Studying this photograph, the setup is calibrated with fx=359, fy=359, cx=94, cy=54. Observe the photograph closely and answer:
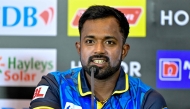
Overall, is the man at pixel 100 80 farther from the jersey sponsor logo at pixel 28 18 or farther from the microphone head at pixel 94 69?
the jersey sponsor logo at pixel 28 18

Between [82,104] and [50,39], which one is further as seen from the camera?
[50,39]

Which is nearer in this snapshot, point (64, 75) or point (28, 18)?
point (64, 75)

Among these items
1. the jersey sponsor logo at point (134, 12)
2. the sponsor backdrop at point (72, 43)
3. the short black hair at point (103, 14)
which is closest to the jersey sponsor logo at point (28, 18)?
the sponsor backdrop at point (72, 43)

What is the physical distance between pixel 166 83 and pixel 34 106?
857 millimetres

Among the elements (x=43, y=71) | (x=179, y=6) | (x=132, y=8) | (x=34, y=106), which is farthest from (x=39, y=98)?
(x=179, y=6)

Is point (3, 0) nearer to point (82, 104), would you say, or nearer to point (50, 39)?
point (50, 39)

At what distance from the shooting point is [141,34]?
1.79m

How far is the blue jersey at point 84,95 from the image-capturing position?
118 cm

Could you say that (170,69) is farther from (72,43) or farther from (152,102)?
(152,102)

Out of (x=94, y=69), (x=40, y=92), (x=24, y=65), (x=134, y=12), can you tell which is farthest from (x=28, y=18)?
(x=94, y=69)

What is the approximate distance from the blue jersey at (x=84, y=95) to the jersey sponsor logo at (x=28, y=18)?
594 mm

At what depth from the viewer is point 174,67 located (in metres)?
1.78

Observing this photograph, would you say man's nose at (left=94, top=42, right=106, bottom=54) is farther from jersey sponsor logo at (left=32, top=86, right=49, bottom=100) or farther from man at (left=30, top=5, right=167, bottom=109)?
jersey sponsor logo at (left=32, top=86, right=49, bottom=100)

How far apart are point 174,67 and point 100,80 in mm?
680
